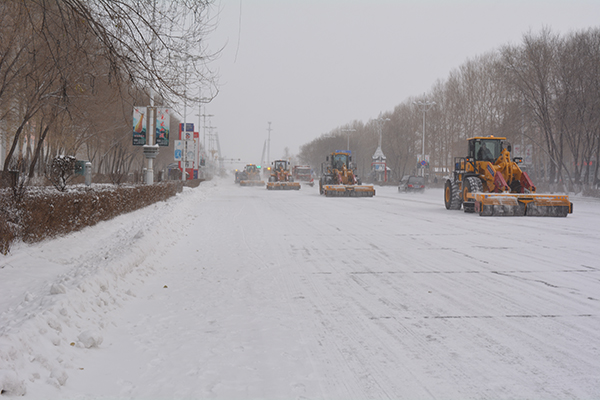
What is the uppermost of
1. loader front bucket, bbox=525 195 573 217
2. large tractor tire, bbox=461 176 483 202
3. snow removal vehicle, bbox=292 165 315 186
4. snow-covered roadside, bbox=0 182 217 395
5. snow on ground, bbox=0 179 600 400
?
snow removal vehicle, bbox=292 165 315 186

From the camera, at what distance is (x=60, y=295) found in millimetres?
5207

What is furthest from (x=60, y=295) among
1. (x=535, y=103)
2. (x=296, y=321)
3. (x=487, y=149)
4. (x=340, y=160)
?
(x=535, y=103)

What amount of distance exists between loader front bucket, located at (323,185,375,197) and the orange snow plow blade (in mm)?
14984

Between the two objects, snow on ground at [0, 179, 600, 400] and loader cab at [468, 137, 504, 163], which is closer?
snow on ground at [0, 179, 600, 400]

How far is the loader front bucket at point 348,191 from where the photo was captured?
32.6 metres

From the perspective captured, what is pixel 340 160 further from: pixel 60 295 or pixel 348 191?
pixel 60 295

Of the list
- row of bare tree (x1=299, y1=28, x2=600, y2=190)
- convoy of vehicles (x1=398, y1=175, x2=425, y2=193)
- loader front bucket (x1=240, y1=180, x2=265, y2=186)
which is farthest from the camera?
loader front bucket (x1=240, y1=180, x2=265, y2=186)

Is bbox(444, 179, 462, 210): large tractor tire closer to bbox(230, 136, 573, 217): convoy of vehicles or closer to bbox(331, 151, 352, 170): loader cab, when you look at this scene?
bbox(230, 136, 573, 217): convoy of vehicles

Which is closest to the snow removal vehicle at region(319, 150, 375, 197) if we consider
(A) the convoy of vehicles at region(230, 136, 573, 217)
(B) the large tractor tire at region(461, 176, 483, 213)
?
A: (A) the convoy of vehicles at region(230, 136, 573, 217)

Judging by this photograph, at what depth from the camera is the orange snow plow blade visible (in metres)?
17.7

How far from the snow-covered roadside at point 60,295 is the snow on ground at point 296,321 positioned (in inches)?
0.8

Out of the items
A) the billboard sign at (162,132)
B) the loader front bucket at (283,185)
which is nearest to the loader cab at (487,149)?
the billboard sign at (162,132)

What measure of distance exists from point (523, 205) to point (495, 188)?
4.58ft

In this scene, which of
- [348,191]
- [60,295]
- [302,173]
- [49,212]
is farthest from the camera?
[302,173]
